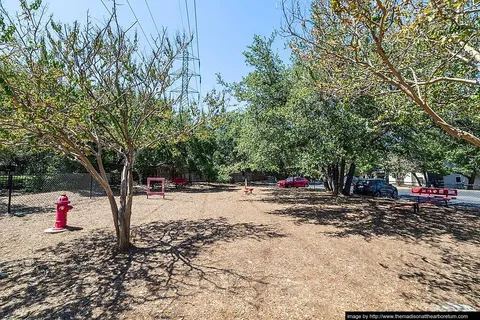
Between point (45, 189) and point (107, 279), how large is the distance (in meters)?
14.7

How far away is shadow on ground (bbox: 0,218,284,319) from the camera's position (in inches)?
126

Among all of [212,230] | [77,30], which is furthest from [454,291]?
[77,30]

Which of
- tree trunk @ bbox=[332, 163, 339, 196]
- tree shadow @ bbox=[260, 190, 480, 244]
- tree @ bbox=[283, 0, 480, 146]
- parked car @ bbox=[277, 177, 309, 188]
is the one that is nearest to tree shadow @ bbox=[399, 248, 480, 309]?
tree shadow @ bbox=[260, 190, 480, 244]

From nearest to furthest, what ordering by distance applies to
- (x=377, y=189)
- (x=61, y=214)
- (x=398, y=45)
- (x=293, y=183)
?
A: 1. (x=398, y=45)
2. (x=61, y=214)
3. (x=377, y=189)
4. (x=293, y=183)

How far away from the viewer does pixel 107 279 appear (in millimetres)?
3961

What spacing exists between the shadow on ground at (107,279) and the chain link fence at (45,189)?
757 centimetres

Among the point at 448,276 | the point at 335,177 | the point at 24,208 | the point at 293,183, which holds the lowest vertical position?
the point at 448,276

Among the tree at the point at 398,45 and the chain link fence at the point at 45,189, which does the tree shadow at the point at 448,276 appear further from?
the chain link fence at the point at 45,189

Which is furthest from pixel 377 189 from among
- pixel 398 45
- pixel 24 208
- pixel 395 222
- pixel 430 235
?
pixel 24 208

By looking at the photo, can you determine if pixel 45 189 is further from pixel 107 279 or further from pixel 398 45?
pixel 398 45

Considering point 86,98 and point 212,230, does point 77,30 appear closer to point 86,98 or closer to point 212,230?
point 86,98

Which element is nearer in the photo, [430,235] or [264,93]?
[430,235]

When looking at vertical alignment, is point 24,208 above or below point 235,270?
above

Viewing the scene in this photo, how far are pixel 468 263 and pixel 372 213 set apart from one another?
4891 millimetres
